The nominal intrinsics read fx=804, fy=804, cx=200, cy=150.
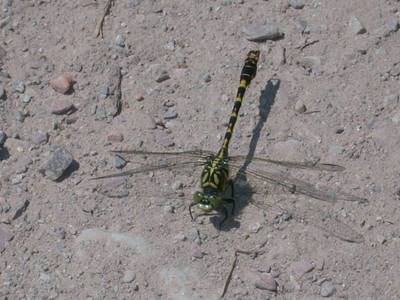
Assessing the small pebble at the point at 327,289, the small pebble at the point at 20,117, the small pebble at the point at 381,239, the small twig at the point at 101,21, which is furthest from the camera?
the small twig at the point at 101,21

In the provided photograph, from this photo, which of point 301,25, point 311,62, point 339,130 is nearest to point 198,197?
point 339,130

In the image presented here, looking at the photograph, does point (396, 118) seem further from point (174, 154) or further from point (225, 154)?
point (174, 154)

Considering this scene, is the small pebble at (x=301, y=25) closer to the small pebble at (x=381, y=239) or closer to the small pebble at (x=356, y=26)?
the small pebble at (x=356, y=26)

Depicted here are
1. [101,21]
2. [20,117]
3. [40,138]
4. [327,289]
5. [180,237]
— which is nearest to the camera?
→ [327,289]

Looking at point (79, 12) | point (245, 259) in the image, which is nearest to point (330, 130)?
point (245, 259)

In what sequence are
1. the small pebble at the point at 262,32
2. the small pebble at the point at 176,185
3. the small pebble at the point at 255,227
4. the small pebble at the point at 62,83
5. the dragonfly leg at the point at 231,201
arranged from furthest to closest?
1. the small pebble at the point at 262,32
2. the small pebble at the point at 62,83
3. the small pebble at the point at 176,185
4. the dragonfly leg at the point at 231,201
5. the small pebble at the point at 255,227

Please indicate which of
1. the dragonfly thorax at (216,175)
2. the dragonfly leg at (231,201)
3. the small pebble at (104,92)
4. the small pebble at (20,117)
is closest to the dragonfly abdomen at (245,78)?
the dragonfly thorax at (216,175)
